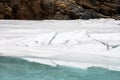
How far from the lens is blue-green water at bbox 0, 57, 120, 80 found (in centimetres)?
477

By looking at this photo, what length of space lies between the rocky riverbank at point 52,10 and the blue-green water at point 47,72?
10387 millimetres

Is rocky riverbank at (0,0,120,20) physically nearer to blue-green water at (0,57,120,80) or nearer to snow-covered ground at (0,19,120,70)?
snow-covered ground at (0,19,120,70)

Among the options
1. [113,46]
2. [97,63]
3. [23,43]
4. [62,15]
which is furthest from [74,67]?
[62,15]

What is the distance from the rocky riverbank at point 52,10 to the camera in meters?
15.8

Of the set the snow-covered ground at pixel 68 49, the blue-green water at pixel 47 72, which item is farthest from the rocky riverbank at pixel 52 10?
the blue-green water at pixel 47 72

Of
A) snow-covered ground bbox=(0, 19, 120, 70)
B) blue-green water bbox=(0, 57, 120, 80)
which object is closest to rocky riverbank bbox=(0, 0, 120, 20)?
snow-covered ground bbox=(0, 19, 120, 70)

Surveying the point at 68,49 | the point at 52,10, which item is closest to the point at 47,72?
the point at 68,49

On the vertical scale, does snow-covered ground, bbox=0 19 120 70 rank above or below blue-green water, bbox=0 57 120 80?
below

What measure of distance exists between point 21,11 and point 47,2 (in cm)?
166

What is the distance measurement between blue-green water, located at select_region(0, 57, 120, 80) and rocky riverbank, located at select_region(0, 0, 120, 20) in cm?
1039

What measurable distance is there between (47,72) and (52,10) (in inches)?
448

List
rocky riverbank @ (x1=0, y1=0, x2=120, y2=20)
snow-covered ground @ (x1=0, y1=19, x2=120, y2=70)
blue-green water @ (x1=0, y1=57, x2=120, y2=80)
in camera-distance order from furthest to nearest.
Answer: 1. rocky riverbank @ (x1=0, y1=0, x2=120, y2=20)
2. snow-covered ground @ (x1=0, y1=19, x2=120, y2=70)
3. blue-green water @ (x1=0, y1=57, x2=120, y2=80)

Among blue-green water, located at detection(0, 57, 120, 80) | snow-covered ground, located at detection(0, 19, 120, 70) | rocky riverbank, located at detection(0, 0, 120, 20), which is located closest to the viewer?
blue-green water, located at detection(0, 57, 120, 80)

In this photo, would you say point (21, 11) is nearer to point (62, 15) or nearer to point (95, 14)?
point (62, 15)
